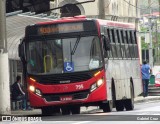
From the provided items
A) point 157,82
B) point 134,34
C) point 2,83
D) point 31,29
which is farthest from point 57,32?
point 157,82

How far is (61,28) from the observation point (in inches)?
1097

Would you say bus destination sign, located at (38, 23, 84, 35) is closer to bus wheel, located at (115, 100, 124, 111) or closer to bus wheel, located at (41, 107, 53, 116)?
bus wheel, located at (41, 107, 53, 116)

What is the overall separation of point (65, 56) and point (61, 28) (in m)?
1.01

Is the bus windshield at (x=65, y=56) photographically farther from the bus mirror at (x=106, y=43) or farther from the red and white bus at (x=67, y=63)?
the bus mirror at (x=106, y=43)

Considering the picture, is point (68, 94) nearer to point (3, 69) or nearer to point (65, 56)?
point (65, 56)

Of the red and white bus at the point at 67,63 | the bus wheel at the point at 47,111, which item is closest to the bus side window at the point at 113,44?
the red and white bus at the point at 67,63

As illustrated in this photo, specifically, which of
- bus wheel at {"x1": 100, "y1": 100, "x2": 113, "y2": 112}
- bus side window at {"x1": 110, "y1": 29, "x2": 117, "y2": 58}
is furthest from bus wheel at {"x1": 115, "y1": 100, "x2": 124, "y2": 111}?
bus wheel at {"x1": 100, "y1": 100, "x2": 113, "y2": 112}

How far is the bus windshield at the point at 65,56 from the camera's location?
Result: 1075 inches

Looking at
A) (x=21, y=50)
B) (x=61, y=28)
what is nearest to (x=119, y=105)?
(x=61, y=28)

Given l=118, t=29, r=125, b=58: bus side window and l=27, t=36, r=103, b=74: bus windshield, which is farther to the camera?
l=118, t=29, r=125, b=58: bus side window

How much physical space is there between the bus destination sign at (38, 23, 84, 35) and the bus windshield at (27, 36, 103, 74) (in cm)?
27

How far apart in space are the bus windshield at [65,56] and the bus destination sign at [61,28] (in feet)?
0.90

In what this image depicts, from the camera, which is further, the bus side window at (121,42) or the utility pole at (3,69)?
the bus side window at (121,42)

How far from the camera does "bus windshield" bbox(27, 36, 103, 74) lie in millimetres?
27312
